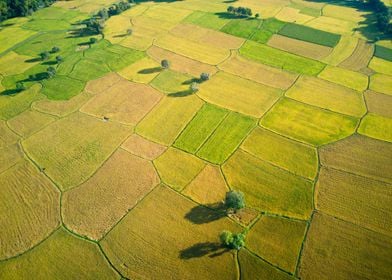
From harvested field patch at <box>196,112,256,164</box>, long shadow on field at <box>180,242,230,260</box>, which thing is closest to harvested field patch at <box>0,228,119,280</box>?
long shadow on field at <box>180,242,230,260</box>

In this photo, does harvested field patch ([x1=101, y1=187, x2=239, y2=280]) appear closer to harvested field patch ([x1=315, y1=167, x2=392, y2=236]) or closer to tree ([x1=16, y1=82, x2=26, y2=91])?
harvested field patch ([x1=315, y1=167, x2=392, y2=236])

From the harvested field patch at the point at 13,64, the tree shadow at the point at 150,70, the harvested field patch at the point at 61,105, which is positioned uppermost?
the harvested field patch at the point at 13,64

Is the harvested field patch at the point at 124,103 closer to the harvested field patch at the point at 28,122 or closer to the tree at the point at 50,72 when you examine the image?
the harvested field patch at the point at 28,122

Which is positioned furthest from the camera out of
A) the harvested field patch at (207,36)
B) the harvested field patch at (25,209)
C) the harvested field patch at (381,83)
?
the harvested field patch at (207,36)

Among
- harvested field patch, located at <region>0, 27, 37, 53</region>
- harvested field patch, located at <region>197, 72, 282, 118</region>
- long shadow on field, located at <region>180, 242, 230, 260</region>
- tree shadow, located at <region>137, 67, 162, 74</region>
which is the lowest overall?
long shadow on field, located at <region>180, 242, 230, 260</region>

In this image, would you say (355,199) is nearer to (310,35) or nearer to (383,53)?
(383,53)

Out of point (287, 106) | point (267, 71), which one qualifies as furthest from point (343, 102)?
point (267, 71)

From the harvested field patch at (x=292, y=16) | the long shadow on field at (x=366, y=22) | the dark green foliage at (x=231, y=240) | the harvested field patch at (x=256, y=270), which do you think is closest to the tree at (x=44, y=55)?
the harvested field patch at (x=292, y=16)
